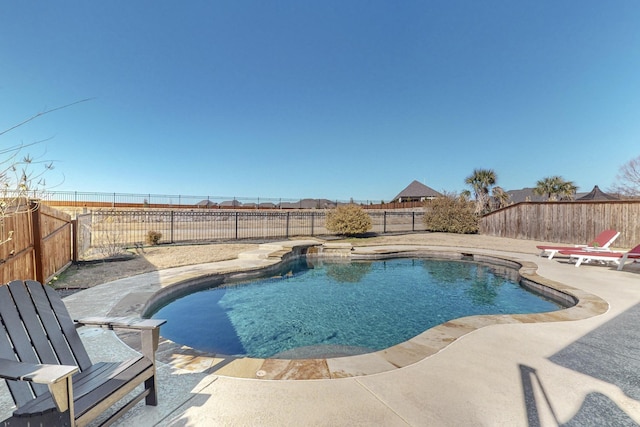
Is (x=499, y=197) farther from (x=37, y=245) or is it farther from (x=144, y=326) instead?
(x=37, y=245)

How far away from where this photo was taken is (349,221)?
15.0 m

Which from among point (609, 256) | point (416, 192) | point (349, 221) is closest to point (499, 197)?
point (349, 221)

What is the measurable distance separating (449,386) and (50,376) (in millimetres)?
2643

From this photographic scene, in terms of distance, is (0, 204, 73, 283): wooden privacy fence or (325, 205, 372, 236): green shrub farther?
(325, 205, 372, 236): green shrub

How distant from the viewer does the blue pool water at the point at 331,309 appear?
417 centimetres

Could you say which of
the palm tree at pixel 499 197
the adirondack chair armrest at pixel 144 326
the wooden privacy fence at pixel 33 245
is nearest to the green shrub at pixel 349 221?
the wooden privacy fence at pixel 33 245

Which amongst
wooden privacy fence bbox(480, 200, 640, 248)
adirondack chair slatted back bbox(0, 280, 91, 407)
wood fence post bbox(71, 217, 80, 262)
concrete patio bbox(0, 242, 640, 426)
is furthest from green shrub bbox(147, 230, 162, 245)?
A: wooden privacy fence bbox(480, 200, 640, 248)

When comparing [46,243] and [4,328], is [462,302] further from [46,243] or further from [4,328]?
[46,243]

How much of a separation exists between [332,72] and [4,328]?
19.1m

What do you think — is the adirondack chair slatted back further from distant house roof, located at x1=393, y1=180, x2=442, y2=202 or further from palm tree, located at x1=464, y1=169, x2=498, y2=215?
distant house roof, located at x1=393, y1=180, x2=442, y2=202

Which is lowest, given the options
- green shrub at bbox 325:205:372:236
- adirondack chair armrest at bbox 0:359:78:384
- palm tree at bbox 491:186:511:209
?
adirondack chair armrest at bbox 0:359:78:384

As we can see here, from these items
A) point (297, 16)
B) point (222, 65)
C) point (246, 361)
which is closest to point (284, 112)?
point (222, 65)

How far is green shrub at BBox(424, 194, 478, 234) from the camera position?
55.5ft

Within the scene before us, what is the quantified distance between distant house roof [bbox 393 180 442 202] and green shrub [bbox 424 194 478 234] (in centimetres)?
2105
